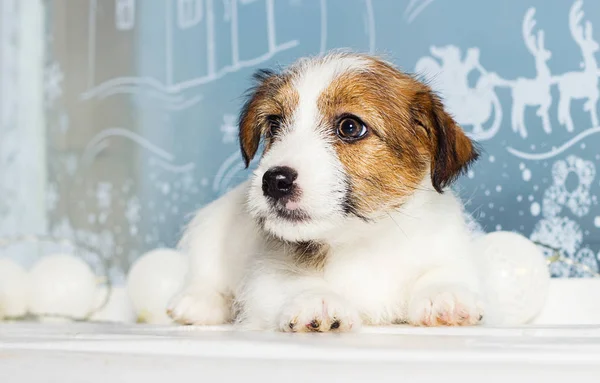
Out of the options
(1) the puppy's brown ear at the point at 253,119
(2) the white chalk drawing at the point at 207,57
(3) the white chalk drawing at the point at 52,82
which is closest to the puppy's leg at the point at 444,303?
(1) the puppy's brown ear at the point at 253,119

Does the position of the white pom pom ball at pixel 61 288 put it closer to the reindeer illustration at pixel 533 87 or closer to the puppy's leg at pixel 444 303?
the puppy's leg at pixel 444 303

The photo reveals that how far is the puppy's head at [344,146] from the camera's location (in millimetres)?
1943

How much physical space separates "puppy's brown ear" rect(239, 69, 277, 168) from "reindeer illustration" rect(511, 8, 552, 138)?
1.63 metres

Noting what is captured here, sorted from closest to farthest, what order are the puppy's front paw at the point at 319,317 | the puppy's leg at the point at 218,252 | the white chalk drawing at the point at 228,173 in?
the puppy's front paw at the point at 319,317, the puppy's leg at the point at 218,252, the white chalk drawing at the point at 228,173

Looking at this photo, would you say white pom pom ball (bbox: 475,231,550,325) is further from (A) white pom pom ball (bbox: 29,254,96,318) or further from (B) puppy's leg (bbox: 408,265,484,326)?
(A) white pom pom ball (bbox: 29,254,96,318)

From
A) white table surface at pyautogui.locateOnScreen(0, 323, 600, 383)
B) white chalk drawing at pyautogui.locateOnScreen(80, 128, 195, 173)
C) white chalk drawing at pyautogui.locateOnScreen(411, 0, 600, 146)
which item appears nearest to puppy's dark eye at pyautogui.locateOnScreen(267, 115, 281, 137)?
white table surface at pyautogui.locateOnScreen(0, 323, 600, 383)

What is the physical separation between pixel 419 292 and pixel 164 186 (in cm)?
273

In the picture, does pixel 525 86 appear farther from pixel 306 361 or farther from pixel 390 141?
pixel 306 361

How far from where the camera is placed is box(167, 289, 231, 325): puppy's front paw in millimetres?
2430

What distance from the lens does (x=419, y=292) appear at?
2.05m

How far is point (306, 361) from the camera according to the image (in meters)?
1.09

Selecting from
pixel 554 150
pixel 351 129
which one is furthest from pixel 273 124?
pixel 554 150

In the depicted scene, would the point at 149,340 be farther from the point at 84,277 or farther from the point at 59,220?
the point at 59,220

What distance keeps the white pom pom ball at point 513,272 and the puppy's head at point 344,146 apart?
32.1 inches
